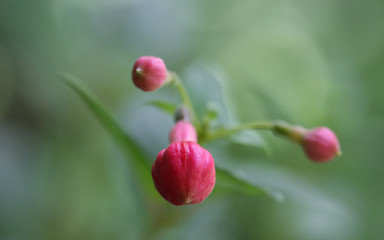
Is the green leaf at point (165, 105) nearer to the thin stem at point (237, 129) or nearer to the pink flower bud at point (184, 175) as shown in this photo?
the thin stem at point (237, 129)

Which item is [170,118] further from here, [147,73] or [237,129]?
[147,73]

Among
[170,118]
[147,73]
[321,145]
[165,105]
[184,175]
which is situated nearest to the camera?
[184,175]

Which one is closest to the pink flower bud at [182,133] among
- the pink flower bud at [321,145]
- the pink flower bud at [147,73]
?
the pink flower bud at [147,73]

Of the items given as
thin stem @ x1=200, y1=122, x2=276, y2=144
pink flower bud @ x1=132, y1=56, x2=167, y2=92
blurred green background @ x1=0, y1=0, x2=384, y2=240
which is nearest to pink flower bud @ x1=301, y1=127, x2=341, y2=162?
thin stem @ x1=200, y1=122, x2=276, y2=144

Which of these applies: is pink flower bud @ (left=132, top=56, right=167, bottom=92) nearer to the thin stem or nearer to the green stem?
the green stem

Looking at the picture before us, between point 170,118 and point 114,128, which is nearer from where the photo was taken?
point 114,128

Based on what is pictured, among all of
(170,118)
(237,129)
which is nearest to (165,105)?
(237,129)

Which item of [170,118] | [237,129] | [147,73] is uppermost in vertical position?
[147,73]
